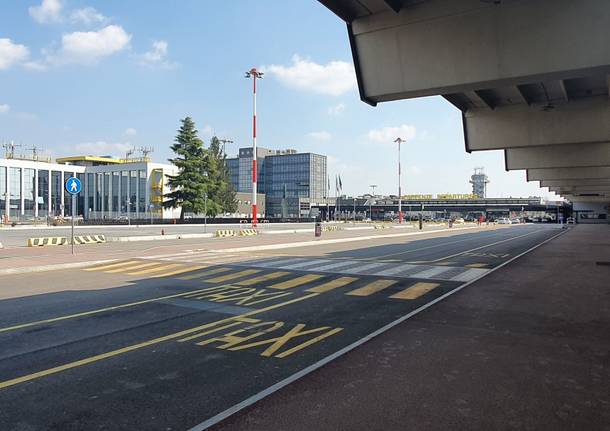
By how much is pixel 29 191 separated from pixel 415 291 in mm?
99634

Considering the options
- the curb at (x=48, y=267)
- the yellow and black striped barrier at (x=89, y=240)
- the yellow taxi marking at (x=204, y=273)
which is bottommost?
the yellow taxi marking at (x=204, y=273)

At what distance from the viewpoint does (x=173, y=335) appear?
7316mm

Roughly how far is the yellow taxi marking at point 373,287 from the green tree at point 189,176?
5631 centimetres

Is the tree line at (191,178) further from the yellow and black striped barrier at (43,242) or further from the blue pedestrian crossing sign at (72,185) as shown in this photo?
the blue pedestrian crossing sign at (72,185)

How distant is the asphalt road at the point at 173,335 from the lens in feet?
15.1

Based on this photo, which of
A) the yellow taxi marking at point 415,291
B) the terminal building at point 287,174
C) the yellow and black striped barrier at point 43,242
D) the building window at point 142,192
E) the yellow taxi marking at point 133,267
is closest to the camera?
the yellow taxi marking at point 415,291

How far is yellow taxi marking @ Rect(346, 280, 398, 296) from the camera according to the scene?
11484mm

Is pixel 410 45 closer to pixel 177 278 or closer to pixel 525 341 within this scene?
pixel 525 341

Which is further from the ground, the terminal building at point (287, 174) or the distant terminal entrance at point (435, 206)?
the terminal building at point (287, 174)

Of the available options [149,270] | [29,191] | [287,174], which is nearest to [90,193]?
[29,191]

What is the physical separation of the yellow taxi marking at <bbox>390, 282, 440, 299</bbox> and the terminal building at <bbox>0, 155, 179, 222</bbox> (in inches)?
2869

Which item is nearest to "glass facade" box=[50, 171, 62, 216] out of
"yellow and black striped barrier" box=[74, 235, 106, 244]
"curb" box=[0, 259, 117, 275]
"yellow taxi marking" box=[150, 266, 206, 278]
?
"yellow and black striped barrier" box=[74, 235, 106, 244]

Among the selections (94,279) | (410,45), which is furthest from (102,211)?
(410,45)

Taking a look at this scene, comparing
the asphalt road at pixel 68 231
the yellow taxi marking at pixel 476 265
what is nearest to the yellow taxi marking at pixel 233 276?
the yellow taxi marking at pixel 476 265
